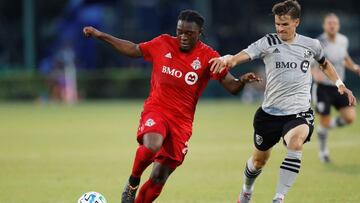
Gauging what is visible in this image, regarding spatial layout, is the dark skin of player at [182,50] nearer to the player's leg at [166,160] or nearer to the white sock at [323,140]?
the player's leg at [166,160]

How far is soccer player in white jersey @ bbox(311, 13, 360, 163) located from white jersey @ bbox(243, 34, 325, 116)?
5.87 m

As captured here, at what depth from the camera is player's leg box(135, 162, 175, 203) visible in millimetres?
10102

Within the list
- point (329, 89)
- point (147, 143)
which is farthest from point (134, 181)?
point (329, 89)

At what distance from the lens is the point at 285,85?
11.0m

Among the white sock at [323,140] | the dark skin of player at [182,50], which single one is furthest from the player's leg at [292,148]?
the white sock at [323,140]

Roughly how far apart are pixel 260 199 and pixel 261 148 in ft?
3.98

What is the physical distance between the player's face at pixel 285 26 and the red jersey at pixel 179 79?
1.00m

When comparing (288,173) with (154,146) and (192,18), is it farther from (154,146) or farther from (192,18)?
(192,18)

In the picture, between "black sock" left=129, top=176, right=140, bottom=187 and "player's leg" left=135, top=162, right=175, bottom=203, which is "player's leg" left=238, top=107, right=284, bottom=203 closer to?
"player's leg" left=135, top=162, right=175, bottom=203

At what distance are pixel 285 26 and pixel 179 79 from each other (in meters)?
1.60

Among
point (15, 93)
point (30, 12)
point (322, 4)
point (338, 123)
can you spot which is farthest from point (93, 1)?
point (338, 123)

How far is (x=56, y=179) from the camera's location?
1445cm

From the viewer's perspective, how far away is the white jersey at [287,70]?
1091cm

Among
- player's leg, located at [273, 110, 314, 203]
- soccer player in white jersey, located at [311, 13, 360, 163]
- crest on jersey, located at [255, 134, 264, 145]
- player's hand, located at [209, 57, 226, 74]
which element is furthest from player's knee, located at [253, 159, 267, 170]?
soccer player in white jersey, located at [311, 13, 360, 163]
